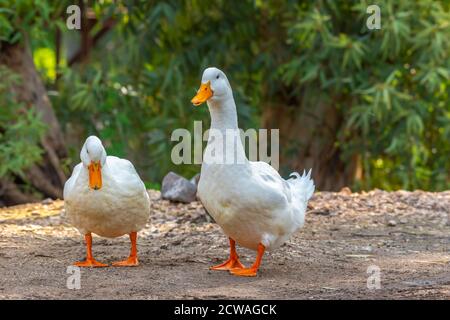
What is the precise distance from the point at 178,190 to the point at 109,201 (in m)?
2.56

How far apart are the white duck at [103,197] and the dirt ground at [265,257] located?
0.86 feet

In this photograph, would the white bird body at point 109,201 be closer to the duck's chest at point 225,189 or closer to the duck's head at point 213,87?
the duck's chest at point 225,189

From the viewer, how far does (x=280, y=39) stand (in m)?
12.0

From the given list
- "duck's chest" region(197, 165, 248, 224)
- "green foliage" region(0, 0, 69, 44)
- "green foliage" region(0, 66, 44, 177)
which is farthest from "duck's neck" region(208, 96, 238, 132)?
"green foliage" region(0, 0, 69, 44)

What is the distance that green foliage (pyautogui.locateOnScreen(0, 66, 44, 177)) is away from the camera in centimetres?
940

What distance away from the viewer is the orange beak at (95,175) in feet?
19.1

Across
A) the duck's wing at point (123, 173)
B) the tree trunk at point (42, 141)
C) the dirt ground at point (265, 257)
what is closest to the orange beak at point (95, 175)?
the duck's wing at point (123, 173)

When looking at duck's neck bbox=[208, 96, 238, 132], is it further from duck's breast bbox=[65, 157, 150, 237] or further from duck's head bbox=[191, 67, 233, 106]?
duck's breast bbox=[65, 157, 150, 237]

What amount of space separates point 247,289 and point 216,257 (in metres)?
1.12

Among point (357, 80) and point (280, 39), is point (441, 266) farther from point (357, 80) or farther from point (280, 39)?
point (280, 39)

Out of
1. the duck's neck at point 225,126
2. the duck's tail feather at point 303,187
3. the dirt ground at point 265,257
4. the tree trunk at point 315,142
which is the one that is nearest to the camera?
the dirt ground at point 265,257

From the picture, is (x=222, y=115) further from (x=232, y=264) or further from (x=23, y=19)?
(x=23, y=19)

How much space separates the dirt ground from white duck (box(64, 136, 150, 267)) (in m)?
0.26

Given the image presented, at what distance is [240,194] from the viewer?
18.7 ft
